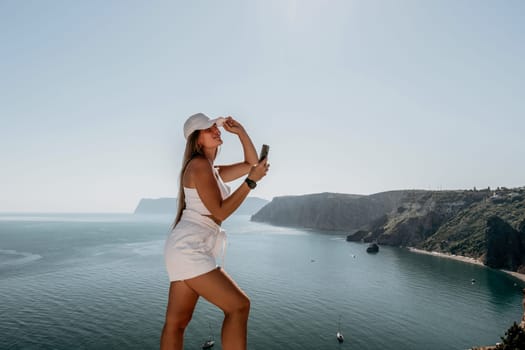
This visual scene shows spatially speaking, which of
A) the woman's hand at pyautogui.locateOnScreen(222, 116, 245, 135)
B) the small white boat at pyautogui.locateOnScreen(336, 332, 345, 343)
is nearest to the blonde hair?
the woman's hand at pyautogui.locateOnScreen(222, 116, 245, 135)

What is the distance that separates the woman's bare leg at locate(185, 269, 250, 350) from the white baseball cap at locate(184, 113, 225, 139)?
1.09 metres

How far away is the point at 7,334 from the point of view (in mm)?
33625

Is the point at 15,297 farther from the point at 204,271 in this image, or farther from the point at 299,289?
the point at 204,271

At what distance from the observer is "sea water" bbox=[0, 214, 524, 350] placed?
34500mm

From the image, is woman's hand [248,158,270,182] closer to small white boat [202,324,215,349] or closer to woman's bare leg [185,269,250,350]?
woman's bare leg [185,269,250,350]

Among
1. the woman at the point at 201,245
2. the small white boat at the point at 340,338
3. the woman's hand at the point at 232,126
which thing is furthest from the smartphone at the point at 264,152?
the small white boat at the point at 340,338

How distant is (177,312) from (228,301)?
1.69ft

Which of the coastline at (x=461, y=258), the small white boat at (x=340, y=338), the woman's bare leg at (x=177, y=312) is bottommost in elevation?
the small white boat at (x=340, y=338)

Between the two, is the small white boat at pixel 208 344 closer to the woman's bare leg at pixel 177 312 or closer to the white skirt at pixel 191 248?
the woman's bare leg at pixel 177 312

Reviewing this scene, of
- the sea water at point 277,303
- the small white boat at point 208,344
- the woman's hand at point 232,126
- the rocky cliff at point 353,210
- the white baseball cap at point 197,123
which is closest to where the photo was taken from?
the white baseball cap at point 197,123

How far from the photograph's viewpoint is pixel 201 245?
220 centimetres

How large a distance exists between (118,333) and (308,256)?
67.1 meters

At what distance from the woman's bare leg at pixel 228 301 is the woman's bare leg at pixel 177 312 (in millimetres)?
182

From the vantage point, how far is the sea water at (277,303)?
3450 cm
